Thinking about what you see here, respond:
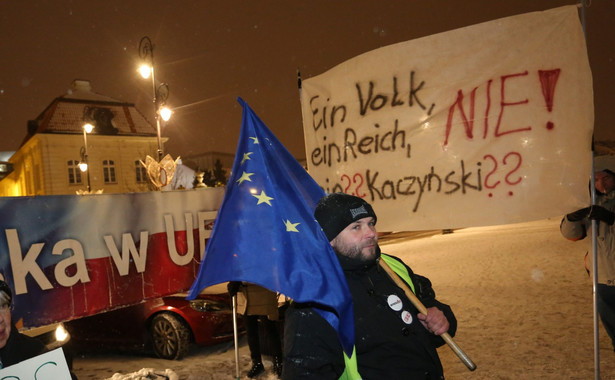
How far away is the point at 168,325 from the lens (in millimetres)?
6688

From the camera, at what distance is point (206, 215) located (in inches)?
231

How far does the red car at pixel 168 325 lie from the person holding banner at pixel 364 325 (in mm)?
4688

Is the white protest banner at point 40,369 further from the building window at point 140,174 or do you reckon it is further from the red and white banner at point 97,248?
the building window at point 140,174

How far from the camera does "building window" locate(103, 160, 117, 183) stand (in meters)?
43.8

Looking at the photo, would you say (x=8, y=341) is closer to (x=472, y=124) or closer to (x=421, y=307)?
(x=421, y=307)

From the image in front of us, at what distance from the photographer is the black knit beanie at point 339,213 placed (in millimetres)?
2447

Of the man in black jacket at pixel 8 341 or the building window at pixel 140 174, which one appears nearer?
the man in black jacket at pixel 8 341

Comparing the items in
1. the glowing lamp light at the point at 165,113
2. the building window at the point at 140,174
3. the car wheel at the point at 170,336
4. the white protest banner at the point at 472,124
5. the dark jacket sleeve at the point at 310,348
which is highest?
the building window at the point at 140,174

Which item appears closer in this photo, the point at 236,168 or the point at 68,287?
the point at 236,168

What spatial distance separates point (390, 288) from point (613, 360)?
13.4 ft

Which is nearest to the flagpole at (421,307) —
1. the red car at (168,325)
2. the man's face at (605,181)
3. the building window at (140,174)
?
the man's face at (605,181)

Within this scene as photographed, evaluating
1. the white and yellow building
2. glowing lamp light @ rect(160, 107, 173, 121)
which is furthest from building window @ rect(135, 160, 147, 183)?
glowing lamp light @ rect(160, 107, 173, 121)

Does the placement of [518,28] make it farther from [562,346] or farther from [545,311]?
[545,311]

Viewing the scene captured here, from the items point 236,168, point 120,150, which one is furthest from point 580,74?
point 120,150
